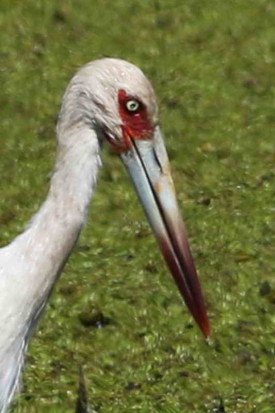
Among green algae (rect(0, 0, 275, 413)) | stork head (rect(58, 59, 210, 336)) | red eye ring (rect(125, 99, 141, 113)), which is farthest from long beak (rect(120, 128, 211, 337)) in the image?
green algae (rect(0, 0, 275, 413))

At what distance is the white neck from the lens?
19.5ft

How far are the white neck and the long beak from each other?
189 mm

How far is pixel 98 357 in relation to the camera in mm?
7582

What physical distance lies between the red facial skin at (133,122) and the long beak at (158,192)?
0.10 ft

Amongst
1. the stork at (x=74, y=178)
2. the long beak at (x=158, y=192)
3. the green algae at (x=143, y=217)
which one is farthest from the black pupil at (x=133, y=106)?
the green algae at (x=143, y=217)

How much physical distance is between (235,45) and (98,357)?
4484mm

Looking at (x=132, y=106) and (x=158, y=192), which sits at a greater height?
(x=132, y=106)

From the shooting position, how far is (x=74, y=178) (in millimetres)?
5926

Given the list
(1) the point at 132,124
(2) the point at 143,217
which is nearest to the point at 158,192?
(1) the point at 132,124

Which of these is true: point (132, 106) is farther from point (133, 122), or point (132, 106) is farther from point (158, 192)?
point (158, 192)

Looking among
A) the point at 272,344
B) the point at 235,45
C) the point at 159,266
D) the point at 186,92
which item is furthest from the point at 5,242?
the point at 235,45

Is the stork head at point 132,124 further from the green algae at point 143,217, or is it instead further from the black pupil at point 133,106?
the green algae at point 143,217

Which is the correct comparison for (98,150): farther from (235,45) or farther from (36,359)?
(235,45)

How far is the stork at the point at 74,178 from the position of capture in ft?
19.5
